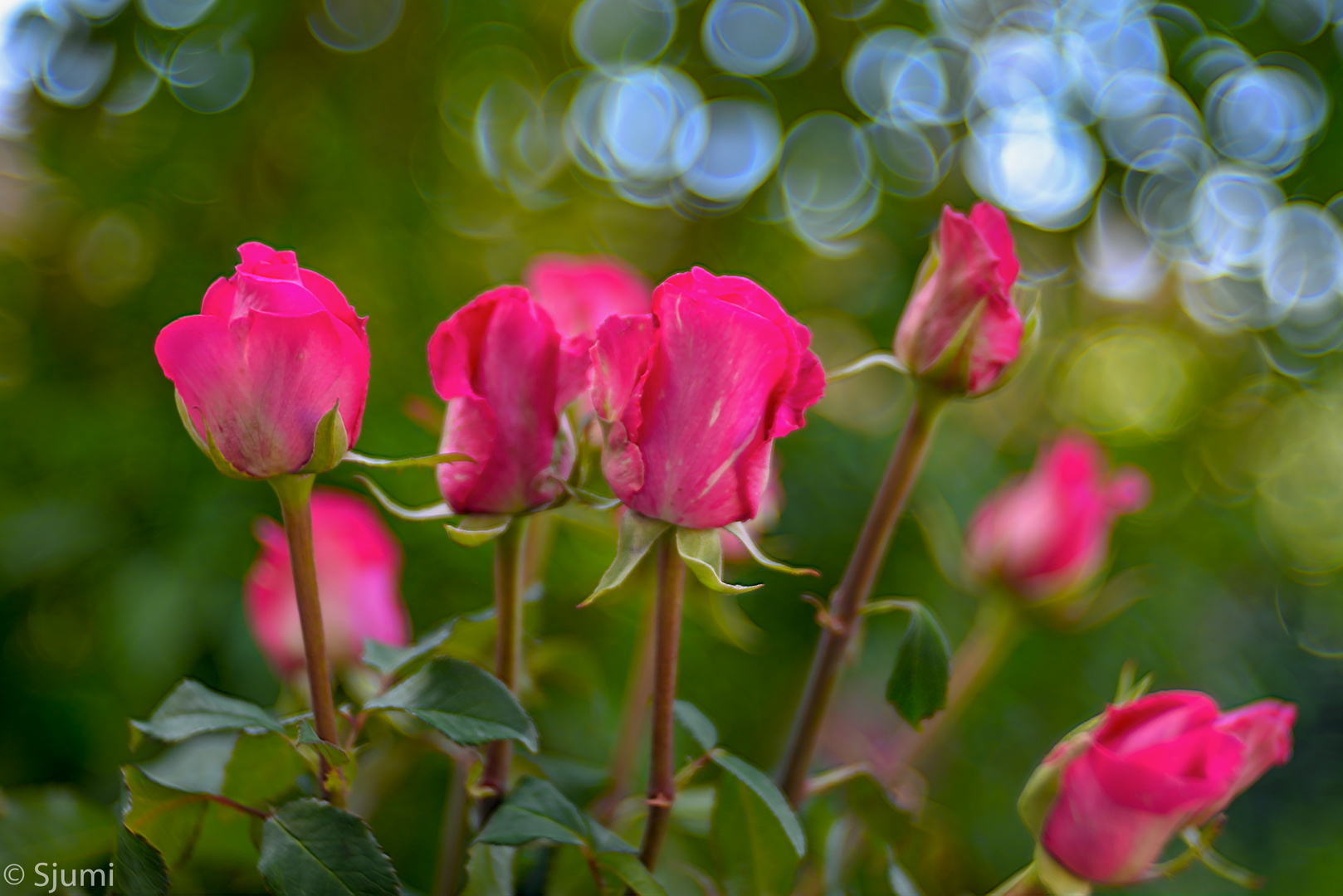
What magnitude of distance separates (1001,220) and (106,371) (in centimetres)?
67

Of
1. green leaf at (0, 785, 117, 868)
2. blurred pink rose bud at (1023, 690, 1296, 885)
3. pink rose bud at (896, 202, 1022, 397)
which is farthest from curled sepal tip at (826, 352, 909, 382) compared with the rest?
green leaf at (0, 785, 117, 868)

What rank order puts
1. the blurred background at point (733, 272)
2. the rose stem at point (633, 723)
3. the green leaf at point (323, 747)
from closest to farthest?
the green leaf at point (323, 747) → the rose stem at point (633, 723) → the blurred background at point (733, 272)

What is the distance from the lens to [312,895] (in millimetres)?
162

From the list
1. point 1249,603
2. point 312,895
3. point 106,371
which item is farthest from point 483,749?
point 1249,603

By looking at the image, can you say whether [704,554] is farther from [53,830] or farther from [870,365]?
[53,830]

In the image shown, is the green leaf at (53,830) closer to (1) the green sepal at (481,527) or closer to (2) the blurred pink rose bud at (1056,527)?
(1) the green sepal at (481,527)

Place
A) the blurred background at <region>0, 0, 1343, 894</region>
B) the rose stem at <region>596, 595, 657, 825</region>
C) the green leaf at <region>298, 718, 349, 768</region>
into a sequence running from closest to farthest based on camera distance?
1. the green leaf at <region>298, 718, 349, 768</region>
2. the rose stem at <region>596, 595, 657, 825</region>
3. the blurred background at <region>0, 0, 1343, 894</region>

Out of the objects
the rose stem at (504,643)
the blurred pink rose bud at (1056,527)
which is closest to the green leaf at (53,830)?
the rose stem at (504,643)

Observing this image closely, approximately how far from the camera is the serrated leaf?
6.4 inches

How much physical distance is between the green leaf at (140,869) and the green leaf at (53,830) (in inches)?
3.1

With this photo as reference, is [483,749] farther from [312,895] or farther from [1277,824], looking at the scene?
[1277,824]

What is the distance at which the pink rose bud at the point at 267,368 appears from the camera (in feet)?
0.53

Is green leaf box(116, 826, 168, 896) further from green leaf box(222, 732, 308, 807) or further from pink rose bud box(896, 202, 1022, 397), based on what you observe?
pink rose bud box(896, 202, 1022, 397)

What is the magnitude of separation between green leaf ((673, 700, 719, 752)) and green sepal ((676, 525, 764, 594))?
0.05 meters
